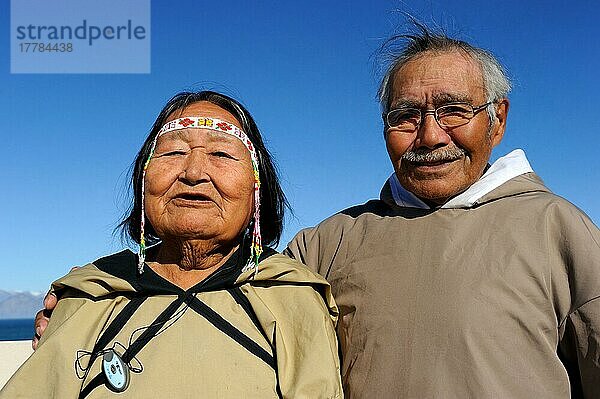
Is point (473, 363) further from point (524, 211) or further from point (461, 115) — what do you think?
point (461, 115)

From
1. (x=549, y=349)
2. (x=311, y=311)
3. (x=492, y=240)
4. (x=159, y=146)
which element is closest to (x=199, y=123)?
(x=159, y=146)

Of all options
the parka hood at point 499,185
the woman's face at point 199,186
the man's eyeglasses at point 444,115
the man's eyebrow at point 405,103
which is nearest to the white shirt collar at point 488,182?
the parka hood at point 499,185

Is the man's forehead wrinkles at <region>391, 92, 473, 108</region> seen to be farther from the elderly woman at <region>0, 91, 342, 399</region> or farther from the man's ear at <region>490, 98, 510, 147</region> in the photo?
the elderly woman at <region>0, 91, 342, 399</region>

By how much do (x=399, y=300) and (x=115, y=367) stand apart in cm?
119

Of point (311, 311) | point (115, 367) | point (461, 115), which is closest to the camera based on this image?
point (115, 367)

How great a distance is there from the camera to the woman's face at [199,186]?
312 cm

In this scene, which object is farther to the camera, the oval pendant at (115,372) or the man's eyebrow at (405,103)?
the man's eyebrow at (405,103)

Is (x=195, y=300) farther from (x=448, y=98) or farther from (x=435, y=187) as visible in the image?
(x=448, y=98)

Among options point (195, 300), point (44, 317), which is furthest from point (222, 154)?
point (44, 317)

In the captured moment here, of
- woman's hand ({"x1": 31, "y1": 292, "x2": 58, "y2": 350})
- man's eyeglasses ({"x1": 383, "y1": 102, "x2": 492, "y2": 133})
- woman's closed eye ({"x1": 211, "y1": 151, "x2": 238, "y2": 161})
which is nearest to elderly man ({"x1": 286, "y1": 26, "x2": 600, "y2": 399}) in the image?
man's eyeglasses ({"x1": 383, "y1": 102, "x2": 492, "y2": 133})

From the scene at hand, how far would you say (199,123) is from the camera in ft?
10.7

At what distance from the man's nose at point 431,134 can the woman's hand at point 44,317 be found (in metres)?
1.76

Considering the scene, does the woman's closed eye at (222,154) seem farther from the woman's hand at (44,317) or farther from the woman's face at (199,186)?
the woman's hand at (44,317)

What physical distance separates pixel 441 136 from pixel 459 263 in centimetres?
56
